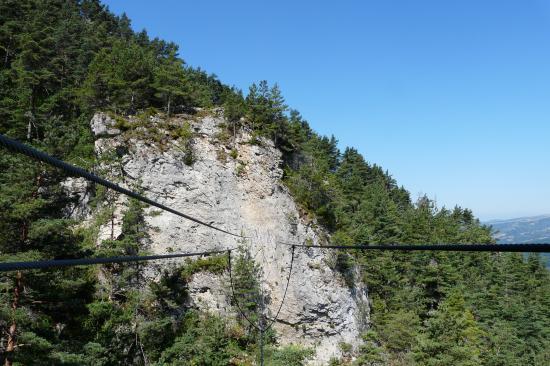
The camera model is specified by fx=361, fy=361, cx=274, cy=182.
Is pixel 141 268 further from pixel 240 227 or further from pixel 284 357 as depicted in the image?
pixel 284 357

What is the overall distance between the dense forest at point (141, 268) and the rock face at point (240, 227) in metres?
1.41

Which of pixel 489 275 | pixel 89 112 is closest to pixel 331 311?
pixel 89 112

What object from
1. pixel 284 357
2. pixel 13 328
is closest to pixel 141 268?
pixel 284 357

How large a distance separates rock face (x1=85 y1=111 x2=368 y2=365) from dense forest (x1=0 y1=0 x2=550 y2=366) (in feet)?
4.61

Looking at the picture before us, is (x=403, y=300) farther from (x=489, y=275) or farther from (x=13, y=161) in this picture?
(x=13, y=161)

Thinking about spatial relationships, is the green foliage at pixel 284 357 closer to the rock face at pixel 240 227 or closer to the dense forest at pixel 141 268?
the dense forest at pixel 141 268

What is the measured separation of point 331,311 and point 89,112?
23.8 metres

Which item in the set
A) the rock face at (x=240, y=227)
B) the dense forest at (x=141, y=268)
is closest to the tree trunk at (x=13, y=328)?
the dense forest at (x=141, y=268)

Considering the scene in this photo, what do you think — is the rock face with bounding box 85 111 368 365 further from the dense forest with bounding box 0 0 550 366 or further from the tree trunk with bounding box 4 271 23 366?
the tree trunk with bounding box 4 271 23 366

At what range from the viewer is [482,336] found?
107 ft

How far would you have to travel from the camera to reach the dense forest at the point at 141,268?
12578 mm

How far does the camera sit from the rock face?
965 inches

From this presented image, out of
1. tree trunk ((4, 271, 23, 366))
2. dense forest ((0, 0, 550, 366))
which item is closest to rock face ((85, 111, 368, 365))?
dense forest ((0, 0, 550, 366))

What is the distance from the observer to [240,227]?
85.2 feet
